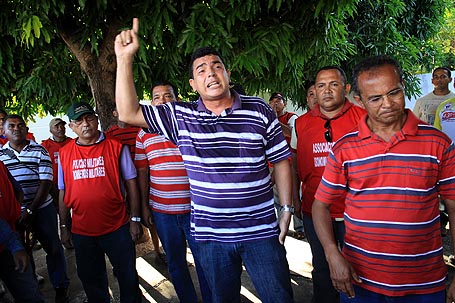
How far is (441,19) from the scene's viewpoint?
8.58m

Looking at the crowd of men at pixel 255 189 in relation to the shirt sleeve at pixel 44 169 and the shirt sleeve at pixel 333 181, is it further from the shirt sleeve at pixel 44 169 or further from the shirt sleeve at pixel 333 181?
the shirt sleeve at pixel 44 169

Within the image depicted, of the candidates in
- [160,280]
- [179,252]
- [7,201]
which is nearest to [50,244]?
[7,201]

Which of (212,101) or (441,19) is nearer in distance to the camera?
(212,101)

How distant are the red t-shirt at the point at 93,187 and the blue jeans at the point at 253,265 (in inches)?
45.6

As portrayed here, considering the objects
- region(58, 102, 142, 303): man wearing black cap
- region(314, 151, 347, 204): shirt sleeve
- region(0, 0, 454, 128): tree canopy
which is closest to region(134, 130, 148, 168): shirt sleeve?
region(58, 102, 142, 303): man wearing black cap

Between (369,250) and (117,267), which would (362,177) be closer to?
(369,250)

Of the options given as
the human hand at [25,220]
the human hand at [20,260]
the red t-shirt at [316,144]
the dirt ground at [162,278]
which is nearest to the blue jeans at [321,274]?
the red t-shirt at [316,144]

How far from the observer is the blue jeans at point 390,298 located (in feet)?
5.49

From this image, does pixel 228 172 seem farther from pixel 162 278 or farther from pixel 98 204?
pixel 162 278

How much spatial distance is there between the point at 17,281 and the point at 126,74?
174 cm

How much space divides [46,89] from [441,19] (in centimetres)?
849

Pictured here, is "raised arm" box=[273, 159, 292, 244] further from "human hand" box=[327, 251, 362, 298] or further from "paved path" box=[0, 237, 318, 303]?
"paved path" box=[0, 237, 318, 303]

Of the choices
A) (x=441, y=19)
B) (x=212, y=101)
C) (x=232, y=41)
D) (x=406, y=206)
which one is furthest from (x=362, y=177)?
(x=441, y=19)

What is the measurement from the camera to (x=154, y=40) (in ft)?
11.1
